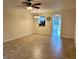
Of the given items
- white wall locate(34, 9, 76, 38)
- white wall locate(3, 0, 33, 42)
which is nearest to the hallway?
white wall locate(3, 0, 33, 42)

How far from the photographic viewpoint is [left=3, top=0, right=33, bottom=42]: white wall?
7.26m

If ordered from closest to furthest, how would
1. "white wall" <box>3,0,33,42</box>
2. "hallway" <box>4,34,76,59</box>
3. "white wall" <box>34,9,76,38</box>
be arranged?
"hallway" <box>4,34,76,59</box>, "white wall" <box>3,0,33,42</box>, "white wall" <box>34,9,76,38</box>

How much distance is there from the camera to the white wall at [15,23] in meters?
7.26

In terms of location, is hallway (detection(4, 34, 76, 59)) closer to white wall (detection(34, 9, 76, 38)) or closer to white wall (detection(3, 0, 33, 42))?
white wall (detection(3, 0, 33, 42))

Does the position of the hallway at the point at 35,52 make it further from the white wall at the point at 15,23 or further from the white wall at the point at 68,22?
the white wall at the point at 68,22

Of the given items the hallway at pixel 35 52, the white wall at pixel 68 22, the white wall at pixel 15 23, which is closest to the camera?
the hallway at pixel 35 52

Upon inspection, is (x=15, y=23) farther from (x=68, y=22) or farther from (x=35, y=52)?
(x=68, y=22)

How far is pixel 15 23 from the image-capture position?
857cm

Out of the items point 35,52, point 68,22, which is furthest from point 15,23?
point 68,22

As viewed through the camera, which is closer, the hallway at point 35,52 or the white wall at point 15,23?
the hallway at point 35,52

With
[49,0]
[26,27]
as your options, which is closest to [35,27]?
[26,27]

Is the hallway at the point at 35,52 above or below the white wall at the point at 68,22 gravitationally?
below

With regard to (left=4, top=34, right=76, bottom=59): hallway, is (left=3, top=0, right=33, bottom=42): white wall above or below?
above

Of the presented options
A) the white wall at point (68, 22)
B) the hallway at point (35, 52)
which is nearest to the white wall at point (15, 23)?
the hallway at point (35, 52)
